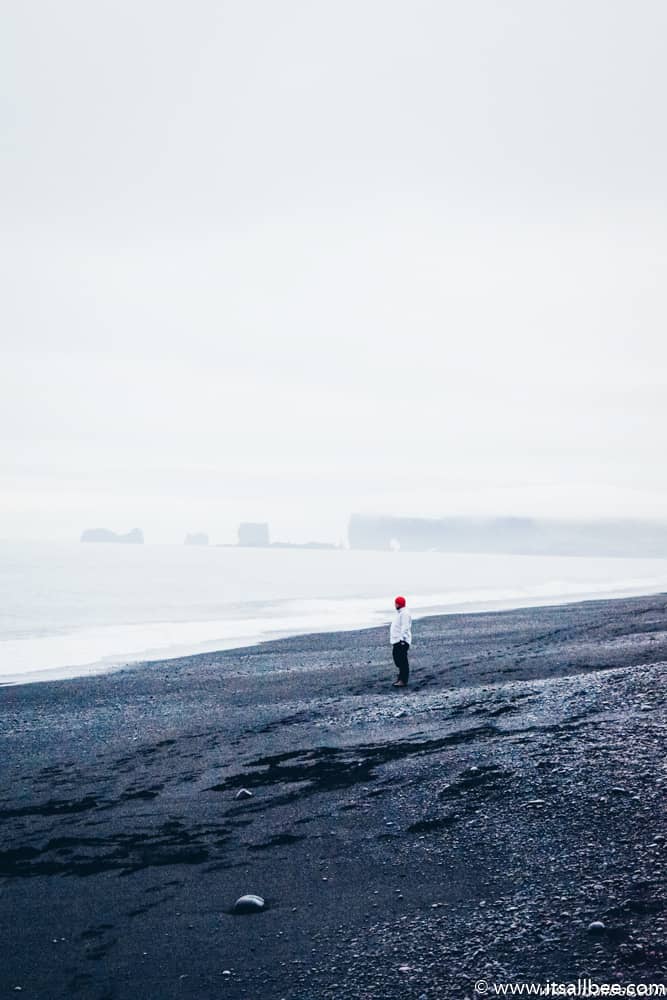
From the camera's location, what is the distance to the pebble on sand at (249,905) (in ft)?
23.7

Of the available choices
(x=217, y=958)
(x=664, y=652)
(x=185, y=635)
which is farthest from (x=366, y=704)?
(x=185, y=635)

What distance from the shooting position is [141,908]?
24.5ft

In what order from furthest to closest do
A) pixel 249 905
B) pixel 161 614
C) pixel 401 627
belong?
pixel 161 614 → pixel 401 627 → pixel 249 905

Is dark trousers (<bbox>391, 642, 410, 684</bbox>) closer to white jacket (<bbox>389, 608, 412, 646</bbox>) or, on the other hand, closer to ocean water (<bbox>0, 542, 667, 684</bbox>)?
white jacket (<bbox>389, 608, 412, 646</bbox>)

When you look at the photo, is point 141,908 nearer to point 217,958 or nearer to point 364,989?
point 217,958

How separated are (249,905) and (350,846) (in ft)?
5.30

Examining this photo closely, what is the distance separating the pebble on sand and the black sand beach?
0.32 feet

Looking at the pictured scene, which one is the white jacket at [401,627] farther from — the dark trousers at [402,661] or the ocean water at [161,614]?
the ocean water at [161,614]

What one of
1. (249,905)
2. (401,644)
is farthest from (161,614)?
(249,905)

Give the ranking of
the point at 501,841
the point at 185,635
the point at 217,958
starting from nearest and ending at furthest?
the point at 217,958 → the point at 501,841 → the point at 185,635

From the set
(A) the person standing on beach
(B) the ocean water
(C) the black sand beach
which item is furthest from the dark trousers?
(B) the ocean water

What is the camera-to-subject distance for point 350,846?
8578 mm

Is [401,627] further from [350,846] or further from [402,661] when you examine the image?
[350,846]

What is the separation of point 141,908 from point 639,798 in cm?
495
